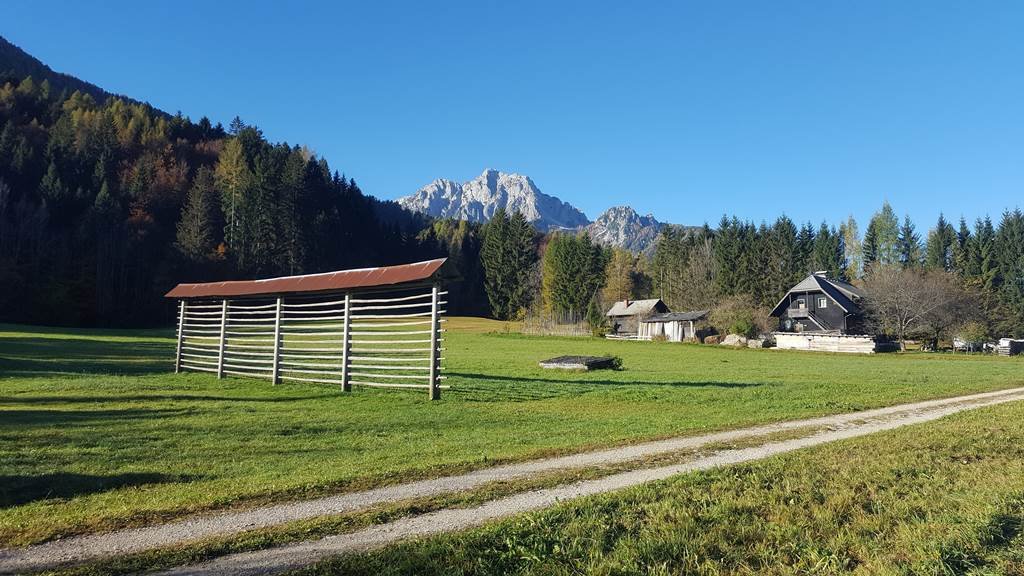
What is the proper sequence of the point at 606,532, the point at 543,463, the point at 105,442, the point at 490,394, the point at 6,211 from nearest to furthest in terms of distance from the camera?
the point at 606,532
the point at 543,463
the point at 105,442
the point at 490,394
the point at 6,211

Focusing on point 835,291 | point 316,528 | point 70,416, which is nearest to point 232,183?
point 70,416

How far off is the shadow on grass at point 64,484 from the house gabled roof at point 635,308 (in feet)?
213

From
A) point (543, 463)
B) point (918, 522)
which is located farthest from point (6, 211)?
point (918, 522)

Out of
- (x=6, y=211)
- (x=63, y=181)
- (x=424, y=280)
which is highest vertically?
(x=63, y=181)

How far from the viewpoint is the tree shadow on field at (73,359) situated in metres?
18.5

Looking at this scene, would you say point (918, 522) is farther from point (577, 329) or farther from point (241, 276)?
point (241, 276)

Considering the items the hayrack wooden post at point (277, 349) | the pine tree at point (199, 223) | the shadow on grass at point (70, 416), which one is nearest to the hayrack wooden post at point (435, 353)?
the shadow on grass at point (70, 416)

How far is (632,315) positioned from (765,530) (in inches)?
2622

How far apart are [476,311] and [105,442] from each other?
289 feet

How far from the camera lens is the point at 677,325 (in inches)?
2502

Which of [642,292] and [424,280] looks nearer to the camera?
[424,280]

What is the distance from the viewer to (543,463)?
7.68 meters

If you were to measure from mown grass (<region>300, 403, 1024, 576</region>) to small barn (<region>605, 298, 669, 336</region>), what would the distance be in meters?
61.6

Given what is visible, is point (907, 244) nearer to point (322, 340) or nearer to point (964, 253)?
point (964, 253)
